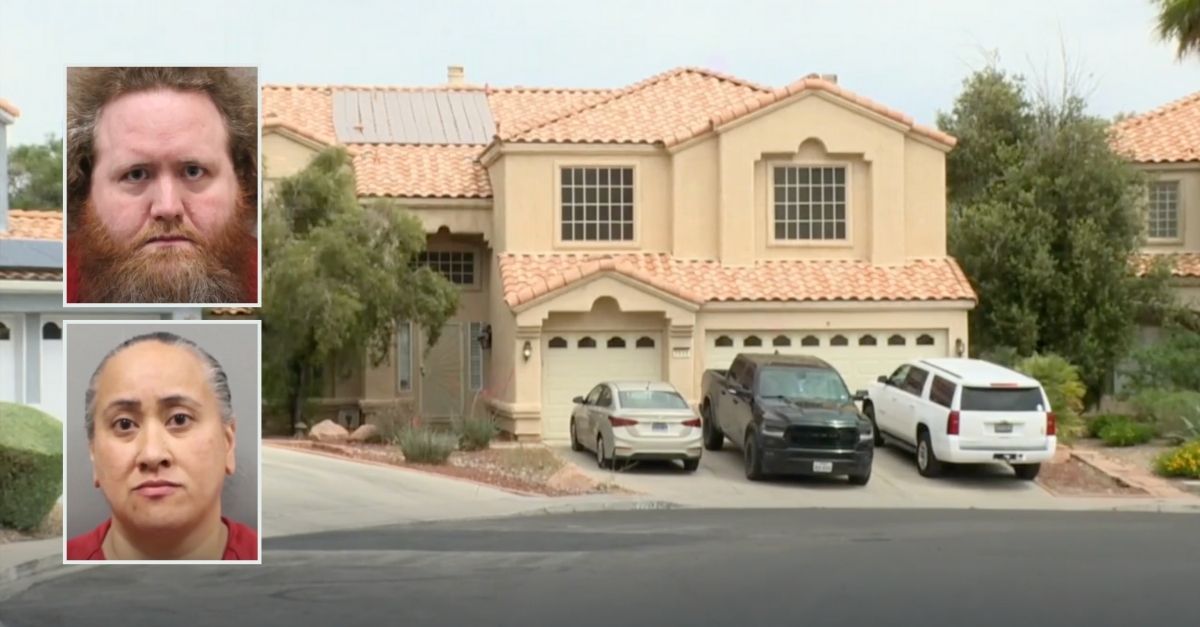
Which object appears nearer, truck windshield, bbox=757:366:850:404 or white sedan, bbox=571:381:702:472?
white sedan, bbox=571:381:702:472

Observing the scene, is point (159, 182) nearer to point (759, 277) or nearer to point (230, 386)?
point (230, 386)

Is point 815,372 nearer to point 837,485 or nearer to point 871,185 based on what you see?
point 837,485

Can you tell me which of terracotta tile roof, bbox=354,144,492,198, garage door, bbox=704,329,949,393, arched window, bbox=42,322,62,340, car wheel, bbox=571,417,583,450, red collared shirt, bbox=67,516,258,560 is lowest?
car wheel, bbox=571,417,583,450

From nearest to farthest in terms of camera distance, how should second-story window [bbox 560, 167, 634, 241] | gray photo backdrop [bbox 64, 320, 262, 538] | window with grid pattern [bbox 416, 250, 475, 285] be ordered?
gray photo backdrop [bbox 64, 320, 262, 538]
second-story window [bbox 560, 167, 634, 241]
window with grid pattern [bbox 416, 250, 475, 285]

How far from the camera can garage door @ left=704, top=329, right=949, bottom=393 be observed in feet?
102

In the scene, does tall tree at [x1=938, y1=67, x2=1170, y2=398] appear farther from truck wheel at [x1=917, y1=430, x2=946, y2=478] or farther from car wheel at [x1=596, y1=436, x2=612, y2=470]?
car wheel at [x1=596, y1=436, x2=612, y2=470]

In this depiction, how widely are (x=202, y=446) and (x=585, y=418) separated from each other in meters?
18.3

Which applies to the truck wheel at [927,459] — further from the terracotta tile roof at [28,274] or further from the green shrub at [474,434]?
the terracotta tile roof at [28,274]

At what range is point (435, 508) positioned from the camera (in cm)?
2223

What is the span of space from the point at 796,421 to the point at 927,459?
280 cm

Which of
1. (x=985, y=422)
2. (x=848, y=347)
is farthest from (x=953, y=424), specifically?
(x=848, y=347)

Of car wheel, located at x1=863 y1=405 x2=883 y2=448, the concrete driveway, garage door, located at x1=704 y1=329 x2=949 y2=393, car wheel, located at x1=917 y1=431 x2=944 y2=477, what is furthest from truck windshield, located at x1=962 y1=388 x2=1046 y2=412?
garage door, located at x1=704 y1=329 x2=949 y2=393

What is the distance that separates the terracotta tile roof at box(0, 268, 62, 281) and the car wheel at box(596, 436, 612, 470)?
968 cm

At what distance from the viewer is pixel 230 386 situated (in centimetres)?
1054
